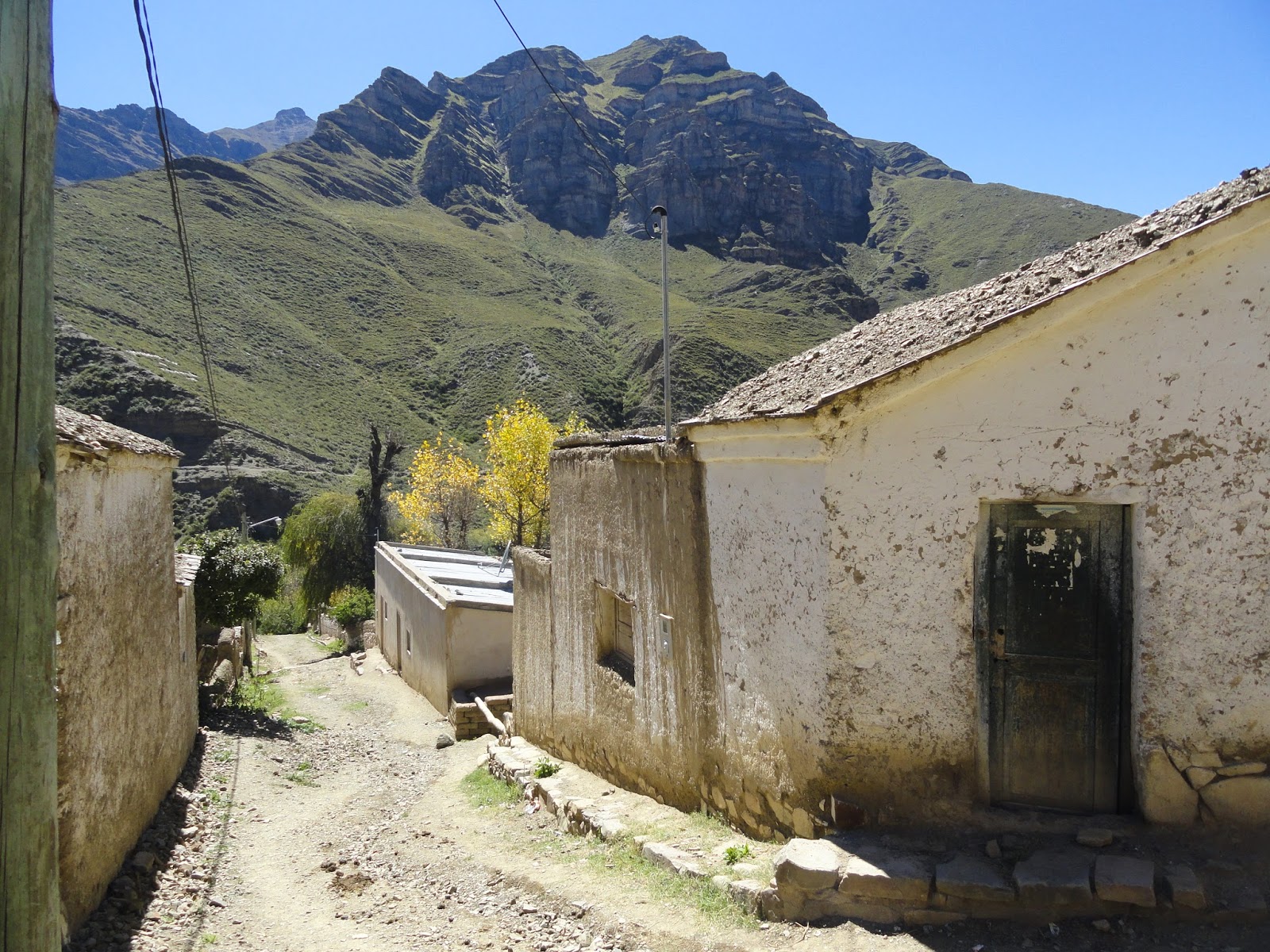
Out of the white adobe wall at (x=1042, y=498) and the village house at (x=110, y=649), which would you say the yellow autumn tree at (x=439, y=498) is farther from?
the white adobe wall at (x=1042, y=498)

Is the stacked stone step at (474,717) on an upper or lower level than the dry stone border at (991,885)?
lower

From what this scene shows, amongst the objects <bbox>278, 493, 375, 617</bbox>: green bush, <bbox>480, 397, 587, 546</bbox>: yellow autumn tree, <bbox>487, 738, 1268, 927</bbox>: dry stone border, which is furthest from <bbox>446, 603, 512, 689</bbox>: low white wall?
<bbox>278, 493, 375, 617</bbox>: green bush

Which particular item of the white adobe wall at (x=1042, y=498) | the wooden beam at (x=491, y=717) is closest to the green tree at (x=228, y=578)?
the wooden beam at (x=491, y=717)

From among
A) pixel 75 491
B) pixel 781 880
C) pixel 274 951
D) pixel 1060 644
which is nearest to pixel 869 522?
pixel 1060 644

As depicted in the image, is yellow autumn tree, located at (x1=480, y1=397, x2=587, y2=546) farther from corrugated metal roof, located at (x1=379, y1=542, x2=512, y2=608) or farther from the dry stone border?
the dry stone border

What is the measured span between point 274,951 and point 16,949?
11.1 ft

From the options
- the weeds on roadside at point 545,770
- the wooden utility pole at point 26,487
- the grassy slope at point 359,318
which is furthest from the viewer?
the grassy slope at point 359,318

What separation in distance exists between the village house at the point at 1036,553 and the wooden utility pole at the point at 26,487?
10.6 ft

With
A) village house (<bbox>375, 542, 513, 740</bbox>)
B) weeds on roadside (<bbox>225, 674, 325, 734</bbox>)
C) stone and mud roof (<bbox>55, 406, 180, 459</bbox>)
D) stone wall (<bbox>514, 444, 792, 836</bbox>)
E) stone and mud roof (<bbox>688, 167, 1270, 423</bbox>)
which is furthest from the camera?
village house (<bbox>375, 542, 513, 740</bbox>)

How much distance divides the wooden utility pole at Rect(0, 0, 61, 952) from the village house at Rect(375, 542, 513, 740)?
35.3ft

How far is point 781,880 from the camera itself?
13.4 ft

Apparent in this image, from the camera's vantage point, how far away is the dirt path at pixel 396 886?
3984 millimetres

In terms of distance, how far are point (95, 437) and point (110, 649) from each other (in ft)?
4.86

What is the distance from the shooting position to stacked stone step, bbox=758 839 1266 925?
358cm
